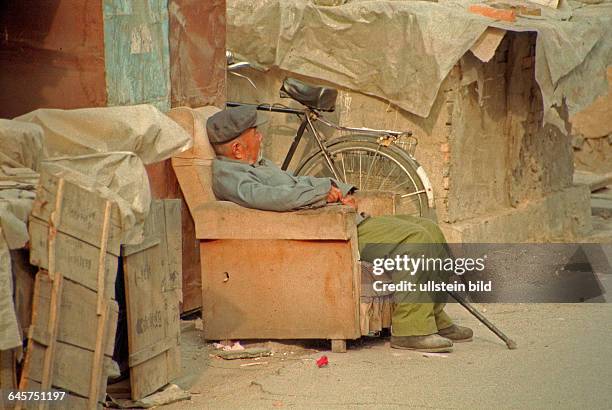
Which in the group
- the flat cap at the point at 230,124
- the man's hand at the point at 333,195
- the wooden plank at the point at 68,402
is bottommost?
the wooden plank at the point at 68,402

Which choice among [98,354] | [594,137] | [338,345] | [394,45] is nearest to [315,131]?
[394,45]

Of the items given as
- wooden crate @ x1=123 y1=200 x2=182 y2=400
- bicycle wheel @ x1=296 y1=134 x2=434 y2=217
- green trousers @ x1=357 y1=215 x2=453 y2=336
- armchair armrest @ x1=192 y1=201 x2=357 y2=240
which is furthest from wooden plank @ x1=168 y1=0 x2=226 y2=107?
wooden crate @ x1=123 y1=200 x2=182 y2=400

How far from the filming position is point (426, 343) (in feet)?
20.7

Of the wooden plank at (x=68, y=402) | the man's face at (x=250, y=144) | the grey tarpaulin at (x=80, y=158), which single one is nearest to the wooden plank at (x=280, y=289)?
the man's face at (x=250, y=144)

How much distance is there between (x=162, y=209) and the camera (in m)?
5.43

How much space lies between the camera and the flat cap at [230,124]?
258 inches

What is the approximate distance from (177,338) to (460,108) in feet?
13.5

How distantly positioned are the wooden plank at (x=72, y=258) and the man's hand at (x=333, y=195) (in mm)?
1933

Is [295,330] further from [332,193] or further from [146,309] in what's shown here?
[146,309]

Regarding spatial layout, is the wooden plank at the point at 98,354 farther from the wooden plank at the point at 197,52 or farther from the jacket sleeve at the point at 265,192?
the wooden plank at the point at 197,52

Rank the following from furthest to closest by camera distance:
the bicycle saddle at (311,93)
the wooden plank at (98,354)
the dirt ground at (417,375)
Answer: the bicycle saddle at (311,93), the dirt ground at (417,375), the wooden plank at (98,354)

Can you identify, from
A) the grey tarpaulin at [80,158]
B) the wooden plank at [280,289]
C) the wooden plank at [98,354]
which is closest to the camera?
the grey tarpaulin at [80,158]

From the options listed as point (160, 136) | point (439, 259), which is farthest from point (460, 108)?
point (160, 136)

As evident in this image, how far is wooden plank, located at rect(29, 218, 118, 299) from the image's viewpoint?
4324 millimetres
